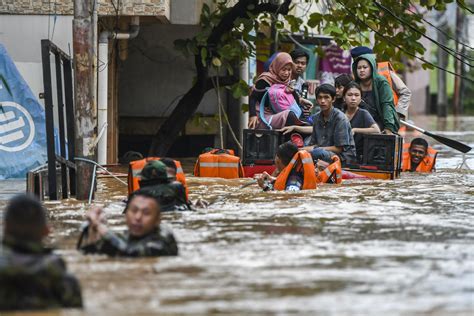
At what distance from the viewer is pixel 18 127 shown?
16.7 meters

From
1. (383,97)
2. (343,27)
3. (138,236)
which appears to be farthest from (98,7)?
(138,236)

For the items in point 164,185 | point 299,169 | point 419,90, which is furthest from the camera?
point 419,90

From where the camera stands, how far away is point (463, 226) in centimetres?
1128

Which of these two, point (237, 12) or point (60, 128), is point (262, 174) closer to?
point (60, 128)

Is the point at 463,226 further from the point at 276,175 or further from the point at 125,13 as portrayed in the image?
the point at 125,13

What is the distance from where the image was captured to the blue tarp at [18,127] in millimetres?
16562

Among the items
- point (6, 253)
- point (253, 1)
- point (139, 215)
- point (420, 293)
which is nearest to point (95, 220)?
point (139, 215)

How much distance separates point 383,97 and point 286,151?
426 cm

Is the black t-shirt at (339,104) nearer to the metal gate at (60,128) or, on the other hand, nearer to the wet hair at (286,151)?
the wet hair at (286,151)

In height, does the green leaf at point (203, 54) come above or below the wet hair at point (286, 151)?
above

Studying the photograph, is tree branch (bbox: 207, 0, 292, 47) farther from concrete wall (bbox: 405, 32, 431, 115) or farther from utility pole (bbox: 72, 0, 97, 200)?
concrete wall (bbox: 405, 32, 431, 115)

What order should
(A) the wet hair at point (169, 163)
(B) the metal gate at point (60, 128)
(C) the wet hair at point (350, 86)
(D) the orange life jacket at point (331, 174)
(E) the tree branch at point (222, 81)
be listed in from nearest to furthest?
1. (A) the wet hair at point (169, 163)
2. (B) the metal gate at point (60, 128)
3. (D) the orange life jacket at point (331, 174)
4. (C) the wet hair at point (350, 86)
5. (E) the tree branch at point (222, 81)

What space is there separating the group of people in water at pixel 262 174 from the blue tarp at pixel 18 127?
3327 millimetres

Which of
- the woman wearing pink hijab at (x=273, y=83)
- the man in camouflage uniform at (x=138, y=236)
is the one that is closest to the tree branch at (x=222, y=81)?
the woman wearing pink hijab at (x=273, y=83)
